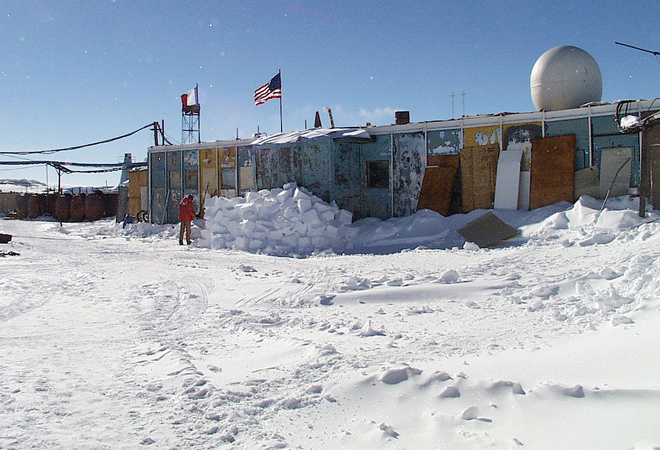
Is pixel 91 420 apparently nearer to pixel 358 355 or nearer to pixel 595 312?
pixel 358 355

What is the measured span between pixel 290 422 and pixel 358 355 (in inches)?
55.5

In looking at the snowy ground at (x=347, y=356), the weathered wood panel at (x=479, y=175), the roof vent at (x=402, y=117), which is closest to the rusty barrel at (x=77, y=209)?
the roof vent at (x=402, y=117)

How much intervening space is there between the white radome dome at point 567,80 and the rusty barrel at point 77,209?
31.3 metres

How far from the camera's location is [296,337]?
221 inches

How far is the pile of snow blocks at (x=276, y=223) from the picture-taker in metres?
14.1

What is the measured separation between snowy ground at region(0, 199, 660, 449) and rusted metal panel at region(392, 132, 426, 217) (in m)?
6.33

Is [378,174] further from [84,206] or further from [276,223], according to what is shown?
[84,206]

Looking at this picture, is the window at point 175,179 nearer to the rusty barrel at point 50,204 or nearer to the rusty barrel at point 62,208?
the rusty barrel at point 62,208

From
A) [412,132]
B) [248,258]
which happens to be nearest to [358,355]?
[248,258]

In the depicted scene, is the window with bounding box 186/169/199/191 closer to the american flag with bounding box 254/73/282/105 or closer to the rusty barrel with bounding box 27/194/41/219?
the american flag with bounding box 254/73/282/105

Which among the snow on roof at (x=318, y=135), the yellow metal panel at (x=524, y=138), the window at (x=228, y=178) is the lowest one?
the window at (x=228, y=178)

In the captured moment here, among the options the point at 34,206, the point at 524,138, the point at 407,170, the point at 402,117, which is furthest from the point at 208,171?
the point at 34,206

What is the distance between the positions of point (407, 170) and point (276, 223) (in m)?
4.66

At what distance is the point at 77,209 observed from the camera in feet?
116
